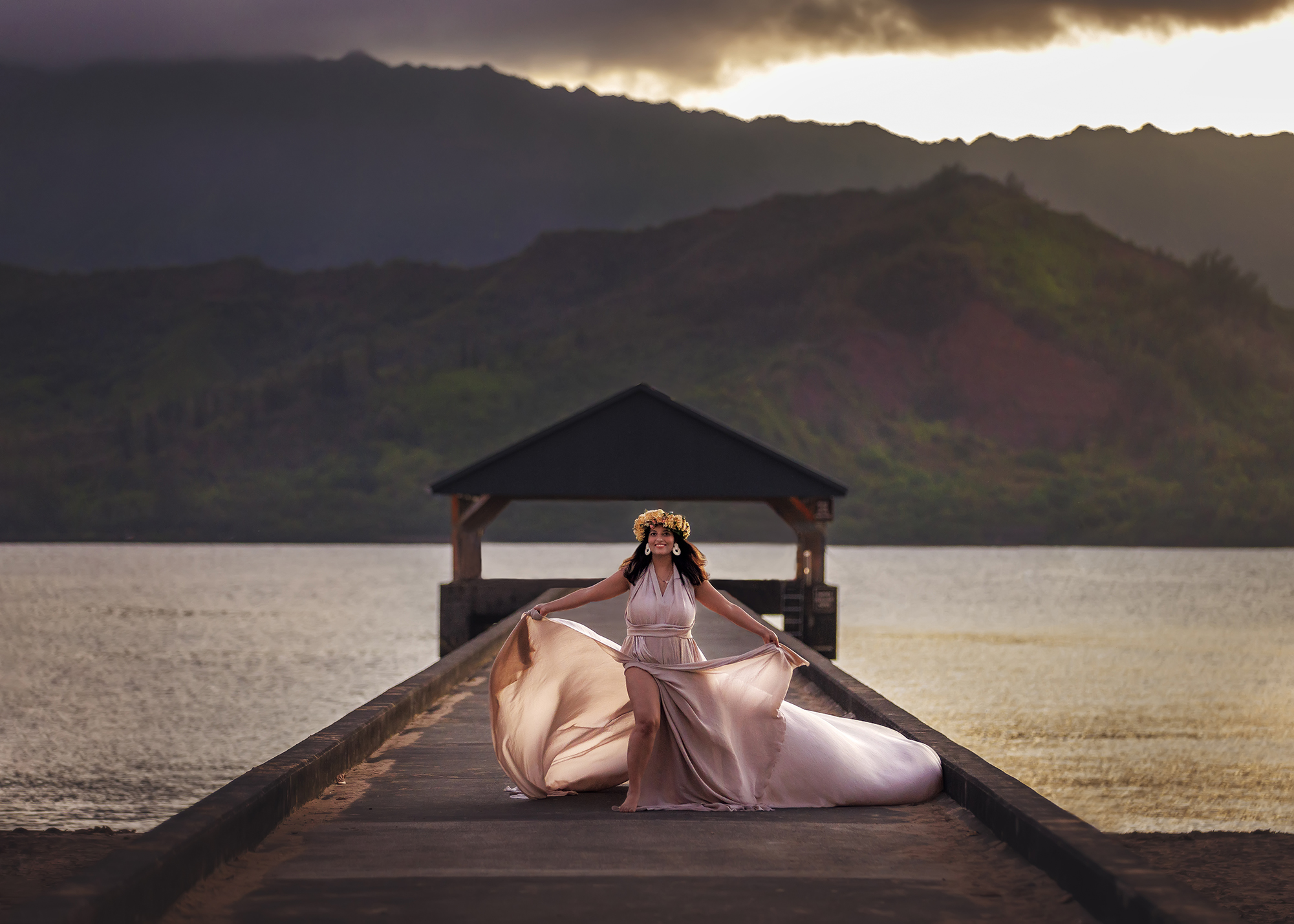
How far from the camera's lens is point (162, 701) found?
4156cm

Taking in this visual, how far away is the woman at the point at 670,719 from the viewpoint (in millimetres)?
7031

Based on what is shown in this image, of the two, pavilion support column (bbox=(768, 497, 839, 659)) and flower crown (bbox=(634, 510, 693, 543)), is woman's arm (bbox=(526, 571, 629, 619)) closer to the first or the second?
flower crown (bbox=(634, 510, 693, 543))

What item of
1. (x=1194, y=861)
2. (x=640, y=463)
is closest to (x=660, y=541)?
(x=1194, y=861)

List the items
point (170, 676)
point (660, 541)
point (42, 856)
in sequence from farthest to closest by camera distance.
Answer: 1. point (170, 676)
2. point (42, 856)
3. point (660, 541)

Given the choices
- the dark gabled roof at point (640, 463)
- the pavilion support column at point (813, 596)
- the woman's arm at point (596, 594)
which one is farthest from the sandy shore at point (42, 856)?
the pavilion support column at point (813, 596)

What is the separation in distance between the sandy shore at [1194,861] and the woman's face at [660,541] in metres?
7.86

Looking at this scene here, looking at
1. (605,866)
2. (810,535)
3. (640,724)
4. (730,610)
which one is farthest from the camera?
(810,535)

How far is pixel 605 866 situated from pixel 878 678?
121 feet

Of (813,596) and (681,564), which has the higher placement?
(681,564)

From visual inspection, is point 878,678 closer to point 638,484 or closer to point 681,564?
point 638,484

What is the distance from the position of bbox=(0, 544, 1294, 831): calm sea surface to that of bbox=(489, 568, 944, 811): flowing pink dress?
13.2 meters

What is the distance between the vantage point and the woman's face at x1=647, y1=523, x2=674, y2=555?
7141 millimetres

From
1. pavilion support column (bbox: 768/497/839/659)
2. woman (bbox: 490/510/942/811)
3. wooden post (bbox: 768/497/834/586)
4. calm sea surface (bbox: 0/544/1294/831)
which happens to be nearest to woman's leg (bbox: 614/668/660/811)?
woman (bbox: 490/510/942/811)

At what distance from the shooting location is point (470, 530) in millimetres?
24484
